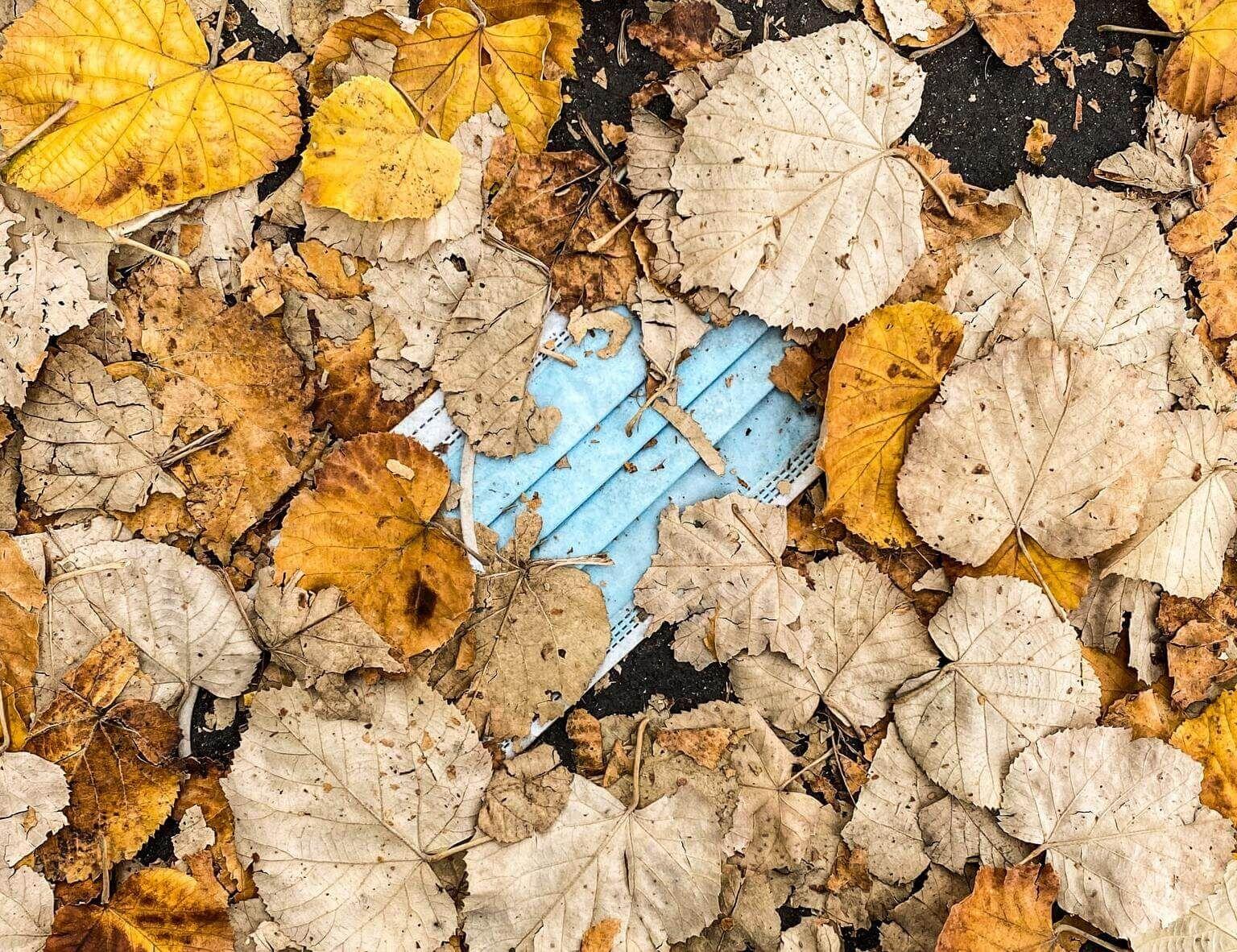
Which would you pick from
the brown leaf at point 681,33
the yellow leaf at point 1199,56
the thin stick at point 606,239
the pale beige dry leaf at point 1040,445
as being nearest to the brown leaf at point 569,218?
the thin stick at point 606,239

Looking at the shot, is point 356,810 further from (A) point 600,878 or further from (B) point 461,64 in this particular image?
(B) point 461,64

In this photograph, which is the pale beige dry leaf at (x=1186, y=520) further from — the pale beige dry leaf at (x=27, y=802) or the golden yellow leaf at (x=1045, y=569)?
the pale beige dry leaf at (x=27, y=802)

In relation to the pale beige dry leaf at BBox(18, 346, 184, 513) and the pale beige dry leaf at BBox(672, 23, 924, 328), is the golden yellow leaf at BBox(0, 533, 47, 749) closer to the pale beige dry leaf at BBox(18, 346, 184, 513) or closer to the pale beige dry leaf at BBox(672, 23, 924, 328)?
the pale beige dry leaf at BBox(18, 346, 184, 513)

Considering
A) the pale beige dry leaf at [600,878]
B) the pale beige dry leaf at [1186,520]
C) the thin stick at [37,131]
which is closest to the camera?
the thin stick at [37,131]

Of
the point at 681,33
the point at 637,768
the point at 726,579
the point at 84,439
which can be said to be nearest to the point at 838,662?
the point at 726,579

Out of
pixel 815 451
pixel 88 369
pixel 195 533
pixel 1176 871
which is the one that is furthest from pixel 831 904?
pixel 88 369
